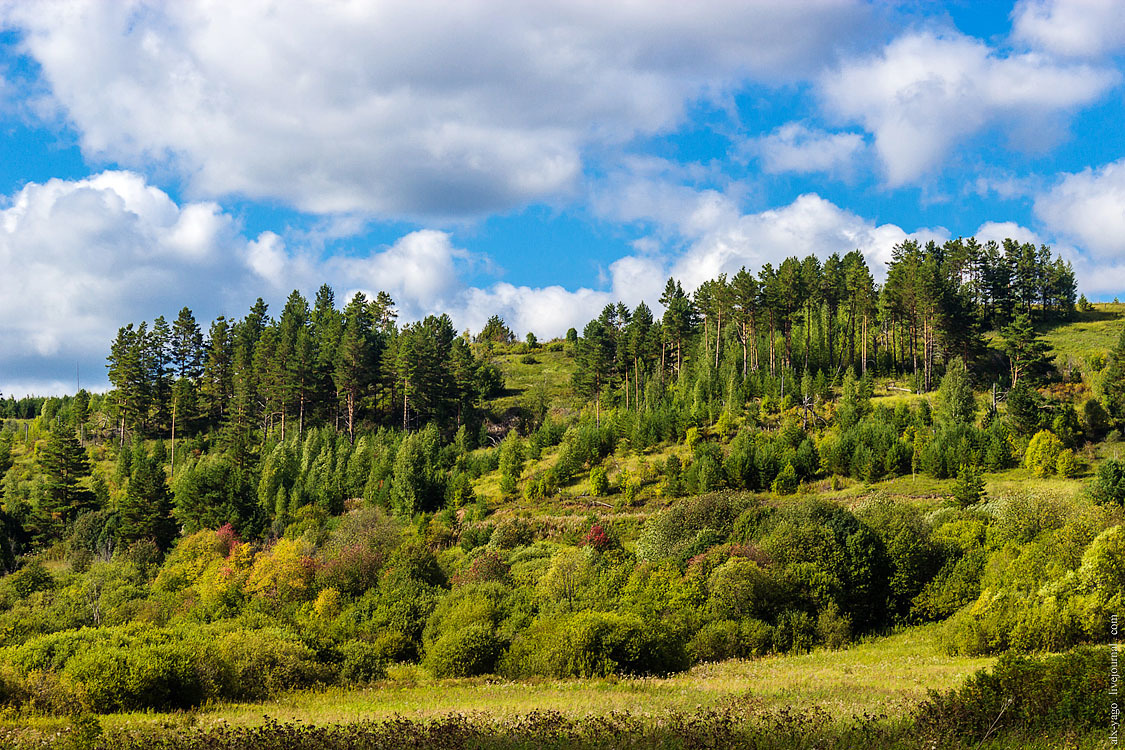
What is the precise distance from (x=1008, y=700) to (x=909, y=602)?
3174cm

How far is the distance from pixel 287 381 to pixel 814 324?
71179 millimetres

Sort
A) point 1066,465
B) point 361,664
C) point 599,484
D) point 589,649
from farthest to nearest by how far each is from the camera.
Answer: point 599,484
point 1066,465
point 361,664
point 589,649

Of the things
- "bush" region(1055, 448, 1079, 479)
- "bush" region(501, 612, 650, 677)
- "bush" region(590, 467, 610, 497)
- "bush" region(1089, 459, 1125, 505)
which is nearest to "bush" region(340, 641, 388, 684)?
"bush" region(501, 612, 650, 677)

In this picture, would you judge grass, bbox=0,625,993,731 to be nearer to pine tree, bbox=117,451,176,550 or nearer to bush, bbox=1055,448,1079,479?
bush, bbox=1055,448,1079,479

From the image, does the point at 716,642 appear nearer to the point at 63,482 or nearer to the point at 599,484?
the point at 599,484

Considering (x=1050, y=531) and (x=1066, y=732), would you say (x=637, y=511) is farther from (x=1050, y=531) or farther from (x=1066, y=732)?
(x=1066, y=732)

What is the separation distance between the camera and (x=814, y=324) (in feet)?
346

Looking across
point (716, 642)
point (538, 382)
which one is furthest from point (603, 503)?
point (538, 382)

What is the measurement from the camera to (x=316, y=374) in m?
101

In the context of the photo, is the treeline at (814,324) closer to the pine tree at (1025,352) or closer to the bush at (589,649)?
the pine tree at (1025,352)

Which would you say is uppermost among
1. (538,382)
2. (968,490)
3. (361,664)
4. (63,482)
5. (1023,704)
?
(538,382)

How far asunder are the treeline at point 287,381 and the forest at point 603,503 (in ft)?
2.08

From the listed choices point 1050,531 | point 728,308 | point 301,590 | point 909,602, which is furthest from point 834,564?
point 728,308

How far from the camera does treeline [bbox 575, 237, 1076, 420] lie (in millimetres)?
90688
